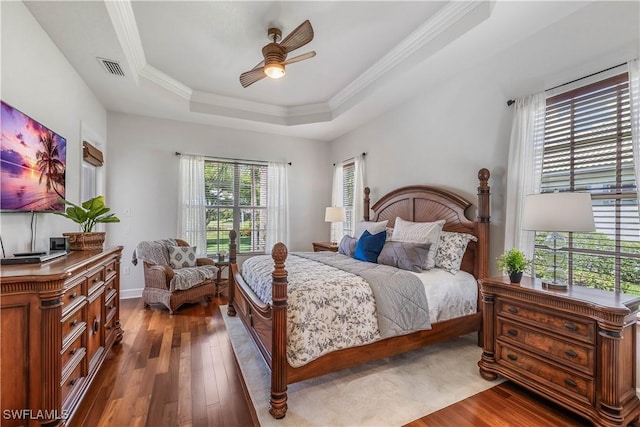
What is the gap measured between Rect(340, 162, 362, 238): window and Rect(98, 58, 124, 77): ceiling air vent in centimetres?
363

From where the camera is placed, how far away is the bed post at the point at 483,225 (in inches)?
109

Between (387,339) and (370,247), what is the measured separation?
1131mm

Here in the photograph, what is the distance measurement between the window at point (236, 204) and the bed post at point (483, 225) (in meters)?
3.83

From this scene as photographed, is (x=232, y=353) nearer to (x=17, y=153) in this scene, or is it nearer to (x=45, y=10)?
(x=17, y=153)

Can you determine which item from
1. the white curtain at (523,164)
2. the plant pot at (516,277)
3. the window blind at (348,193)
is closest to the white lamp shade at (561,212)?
the plant pot at (516,277)

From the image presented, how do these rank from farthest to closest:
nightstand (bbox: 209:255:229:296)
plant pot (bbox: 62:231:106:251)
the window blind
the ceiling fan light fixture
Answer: the window blind
nightstand (bbox: 209:255:229:296)
the ceiling fan light fixture
plant pot (bbox: 62:231:106:251)

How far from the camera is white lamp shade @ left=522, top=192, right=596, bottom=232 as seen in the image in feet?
5.99

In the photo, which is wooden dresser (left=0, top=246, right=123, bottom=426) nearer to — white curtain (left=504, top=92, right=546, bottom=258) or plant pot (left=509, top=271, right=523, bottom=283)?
plant pot (left=509, top=271, right=523, bottom=283)

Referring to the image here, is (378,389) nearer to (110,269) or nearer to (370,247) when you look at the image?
(370,247)

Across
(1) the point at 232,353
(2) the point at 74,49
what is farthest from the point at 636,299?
(2) the point at 74,49

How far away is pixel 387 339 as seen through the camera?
2.28 m

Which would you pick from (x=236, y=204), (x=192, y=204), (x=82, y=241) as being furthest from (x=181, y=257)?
(x=82, y=241)

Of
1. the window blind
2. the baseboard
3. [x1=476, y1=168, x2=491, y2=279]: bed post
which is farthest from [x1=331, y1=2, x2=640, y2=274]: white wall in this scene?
the baseboard

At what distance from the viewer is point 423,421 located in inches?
70.1
